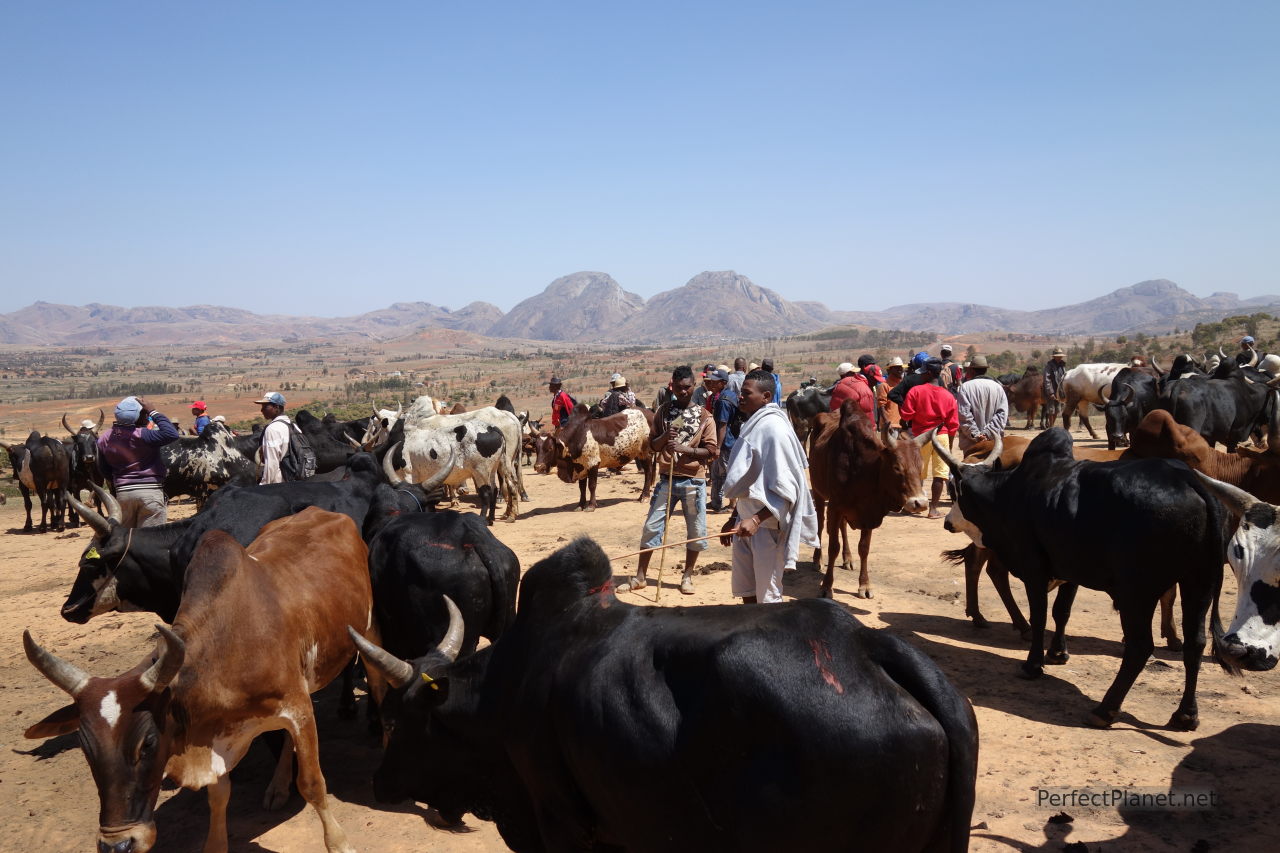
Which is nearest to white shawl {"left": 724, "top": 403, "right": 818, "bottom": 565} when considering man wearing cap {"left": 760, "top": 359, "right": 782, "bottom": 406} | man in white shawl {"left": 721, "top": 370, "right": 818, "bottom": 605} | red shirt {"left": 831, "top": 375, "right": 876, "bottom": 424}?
man in white shawl {"left": 721, "top": 370, "right": 818, "bottom": 605}

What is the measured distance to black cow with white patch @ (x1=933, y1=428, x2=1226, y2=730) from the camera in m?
5.32

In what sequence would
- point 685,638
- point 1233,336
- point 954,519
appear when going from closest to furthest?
point 685,638 → point 954,519 → point 1233,336

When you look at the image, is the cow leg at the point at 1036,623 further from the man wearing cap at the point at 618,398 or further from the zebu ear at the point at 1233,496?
the man wearing cap at the point at 618,398

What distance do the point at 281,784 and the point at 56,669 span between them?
2.09m

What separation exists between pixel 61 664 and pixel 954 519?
635 centimetres

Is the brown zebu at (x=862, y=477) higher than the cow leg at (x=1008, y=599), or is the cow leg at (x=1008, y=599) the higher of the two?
the brown zebu at (x=862, y=477)

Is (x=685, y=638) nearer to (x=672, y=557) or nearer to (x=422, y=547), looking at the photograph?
(x=422, y=547)

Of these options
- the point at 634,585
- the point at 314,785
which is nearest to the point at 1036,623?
the point at 634,585

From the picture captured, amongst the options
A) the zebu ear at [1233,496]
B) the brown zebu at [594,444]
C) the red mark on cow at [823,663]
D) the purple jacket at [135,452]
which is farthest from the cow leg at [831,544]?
the purple jacket at [135,452]

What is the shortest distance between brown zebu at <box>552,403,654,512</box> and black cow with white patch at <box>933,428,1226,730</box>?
8.16 metres

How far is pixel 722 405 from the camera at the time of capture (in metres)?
11.8

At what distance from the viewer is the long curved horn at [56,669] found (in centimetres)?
339

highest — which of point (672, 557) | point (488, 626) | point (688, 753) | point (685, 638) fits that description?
point (685, 638)

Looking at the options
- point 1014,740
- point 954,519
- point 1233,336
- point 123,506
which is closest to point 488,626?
point 1014,740
